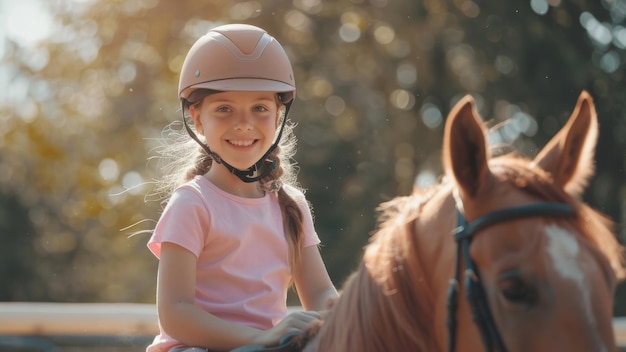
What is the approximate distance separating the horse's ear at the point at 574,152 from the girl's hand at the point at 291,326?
2.77ft

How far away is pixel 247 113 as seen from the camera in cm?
342

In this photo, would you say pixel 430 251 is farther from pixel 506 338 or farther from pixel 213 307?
pixel 213 307

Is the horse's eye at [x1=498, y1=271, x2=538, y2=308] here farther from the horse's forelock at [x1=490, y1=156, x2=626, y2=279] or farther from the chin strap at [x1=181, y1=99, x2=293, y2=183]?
the chin strap at [x1=181, y1=99, x2=293, y2=183]

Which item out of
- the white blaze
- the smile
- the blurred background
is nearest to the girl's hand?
the smile

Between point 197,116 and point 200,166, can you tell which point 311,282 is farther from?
point 197,116

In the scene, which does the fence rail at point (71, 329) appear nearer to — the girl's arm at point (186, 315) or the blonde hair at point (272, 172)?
the blonde hair at point (272, 172)

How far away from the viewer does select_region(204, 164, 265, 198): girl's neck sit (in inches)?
134

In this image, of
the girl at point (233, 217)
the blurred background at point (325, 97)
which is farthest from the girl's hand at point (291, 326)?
the blurred background at point (325, 97)

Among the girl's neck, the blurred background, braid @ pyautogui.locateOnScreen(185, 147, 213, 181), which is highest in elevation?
the blurred background

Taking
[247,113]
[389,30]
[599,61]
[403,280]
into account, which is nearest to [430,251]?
[403,280]

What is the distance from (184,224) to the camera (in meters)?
3.07

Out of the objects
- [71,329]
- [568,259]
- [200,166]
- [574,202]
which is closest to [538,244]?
[568,259]

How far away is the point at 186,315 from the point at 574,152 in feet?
4.25

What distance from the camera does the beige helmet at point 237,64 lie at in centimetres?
341
